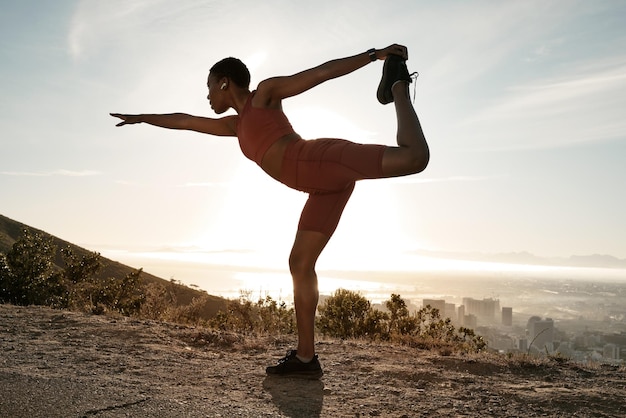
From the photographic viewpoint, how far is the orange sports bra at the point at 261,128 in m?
3.46

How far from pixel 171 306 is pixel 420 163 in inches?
235

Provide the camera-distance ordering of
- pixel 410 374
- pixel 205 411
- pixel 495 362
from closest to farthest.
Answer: pixel 205 411, pixel 410 374, pixel 495 362

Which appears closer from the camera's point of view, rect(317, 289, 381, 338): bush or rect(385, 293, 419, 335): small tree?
rect(385, 293, 419, 335): small tree

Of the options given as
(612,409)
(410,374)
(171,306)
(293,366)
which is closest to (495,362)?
(410,374)

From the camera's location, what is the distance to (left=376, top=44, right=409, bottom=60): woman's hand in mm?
3418

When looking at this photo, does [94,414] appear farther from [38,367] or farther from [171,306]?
[171,306]

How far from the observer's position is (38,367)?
11.1ft

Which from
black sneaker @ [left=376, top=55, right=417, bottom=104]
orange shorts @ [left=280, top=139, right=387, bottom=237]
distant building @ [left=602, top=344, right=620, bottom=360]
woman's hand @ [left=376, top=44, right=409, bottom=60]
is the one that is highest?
woman's hand @ [left=376, top=44, right=409, bottom=60]

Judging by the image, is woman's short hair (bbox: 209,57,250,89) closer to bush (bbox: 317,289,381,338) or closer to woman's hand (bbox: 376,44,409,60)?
woman's hand (bbox: 376,44,409,60)

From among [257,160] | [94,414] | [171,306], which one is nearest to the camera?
[94,414]

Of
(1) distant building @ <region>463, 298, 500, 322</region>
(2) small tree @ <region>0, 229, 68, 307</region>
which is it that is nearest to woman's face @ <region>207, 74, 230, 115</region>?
(2) small tree @ <region>0, 229, 68, 307</region>

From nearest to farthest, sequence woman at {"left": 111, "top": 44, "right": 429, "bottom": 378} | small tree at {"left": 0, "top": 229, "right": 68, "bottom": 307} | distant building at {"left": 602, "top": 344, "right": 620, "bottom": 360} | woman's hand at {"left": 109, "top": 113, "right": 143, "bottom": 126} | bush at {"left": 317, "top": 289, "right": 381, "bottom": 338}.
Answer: woman at {"left": 111, "top": 44, "right": 429, "bottom": 378}, woman's hand at {"left": 109, "top": 113, "right": 143, "bottom": 126}, distant building at {"left": 602, "top": 344, "right": 620, "bottom": 360}, bush at {"left": 317, "top": 289, "right": 381, "bottom": 338}, small tree at {"left": 0, "top": 229, "right": 68, "bottom": 307}

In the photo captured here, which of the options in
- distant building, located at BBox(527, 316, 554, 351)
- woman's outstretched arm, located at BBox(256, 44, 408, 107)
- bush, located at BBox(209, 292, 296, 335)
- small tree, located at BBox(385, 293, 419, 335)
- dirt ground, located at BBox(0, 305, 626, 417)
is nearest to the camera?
dirt ground, located at BBox(0, 305, 626, 417)

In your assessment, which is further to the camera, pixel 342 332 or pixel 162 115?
pixel 342 332
